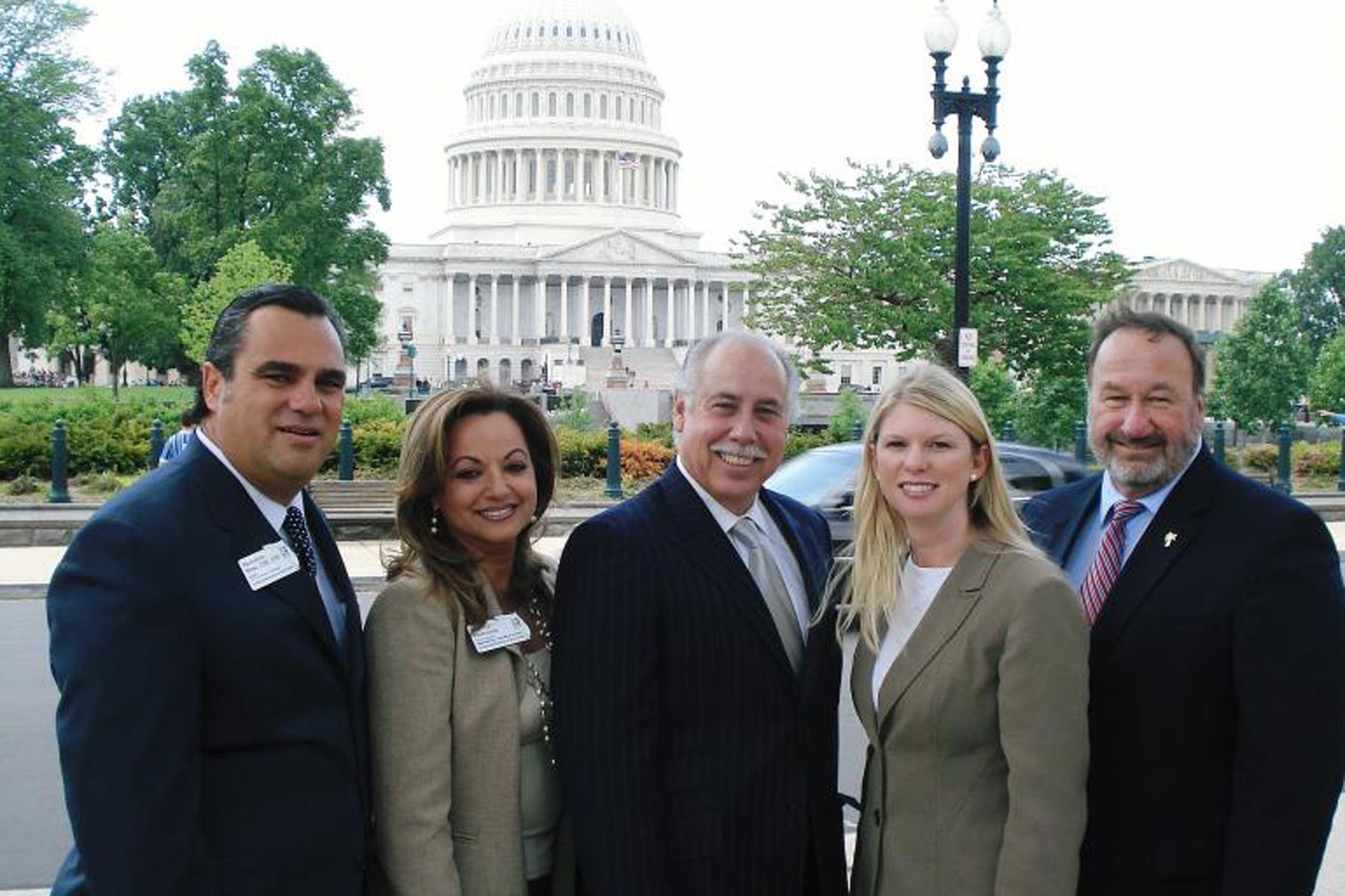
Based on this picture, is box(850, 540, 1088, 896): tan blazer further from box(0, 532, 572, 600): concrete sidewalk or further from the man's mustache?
box(0, 532, 572, 600): concrete sidewalk

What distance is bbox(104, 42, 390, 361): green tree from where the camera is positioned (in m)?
50.2

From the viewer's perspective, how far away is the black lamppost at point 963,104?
18.0m

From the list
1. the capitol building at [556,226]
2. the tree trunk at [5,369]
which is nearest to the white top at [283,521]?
the tree trunk at [5,369]

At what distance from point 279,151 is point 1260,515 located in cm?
5121

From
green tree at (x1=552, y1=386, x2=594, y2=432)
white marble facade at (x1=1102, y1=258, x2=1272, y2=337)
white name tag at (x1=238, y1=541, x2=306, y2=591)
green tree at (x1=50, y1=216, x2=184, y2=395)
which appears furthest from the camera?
white marble facade at (x1=1102, y1=258, x2=1272, y2=337)

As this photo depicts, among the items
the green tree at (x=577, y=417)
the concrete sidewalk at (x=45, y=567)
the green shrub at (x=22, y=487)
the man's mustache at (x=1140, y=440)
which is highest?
the man's mustache at (x=1140, y=440)

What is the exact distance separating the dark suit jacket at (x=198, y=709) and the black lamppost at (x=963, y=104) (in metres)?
15.5

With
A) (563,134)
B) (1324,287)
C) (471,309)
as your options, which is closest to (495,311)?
(471,309)

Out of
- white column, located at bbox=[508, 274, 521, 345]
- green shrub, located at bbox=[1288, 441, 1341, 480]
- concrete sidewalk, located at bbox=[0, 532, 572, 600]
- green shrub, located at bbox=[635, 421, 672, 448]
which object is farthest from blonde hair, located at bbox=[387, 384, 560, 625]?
white column, located at bbox=[508, 274, 521, 345]

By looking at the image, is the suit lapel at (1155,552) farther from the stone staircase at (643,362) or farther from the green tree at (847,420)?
the stone staircase at (643,362)

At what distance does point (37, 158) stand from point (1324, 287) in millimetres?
80050

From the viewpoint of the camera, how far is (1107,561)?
3.76 m

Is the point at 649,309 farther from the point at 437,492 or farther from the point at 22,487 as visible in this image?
the point at 437,492

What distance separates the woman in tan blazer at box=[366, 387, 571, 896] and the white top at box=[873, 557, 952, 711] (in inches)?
34.3
